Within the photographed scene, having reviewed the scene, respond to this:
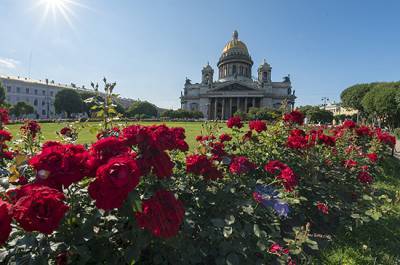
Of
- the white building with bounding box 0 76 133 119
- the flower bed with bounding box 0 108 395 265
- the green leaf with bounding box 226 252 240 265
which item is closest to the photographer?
the flower bed with bounding box 0 108 395 265

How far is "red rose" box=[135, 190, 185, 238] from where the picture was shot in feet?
5.12

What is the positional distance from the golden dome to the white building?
1441 inches

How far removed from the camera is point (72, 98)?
68375 millimetres

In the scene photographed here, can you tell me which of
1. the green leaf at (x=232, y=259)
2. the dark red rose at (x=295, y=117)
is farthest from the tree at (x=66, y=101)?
the green leaf at (x=232, y=259)

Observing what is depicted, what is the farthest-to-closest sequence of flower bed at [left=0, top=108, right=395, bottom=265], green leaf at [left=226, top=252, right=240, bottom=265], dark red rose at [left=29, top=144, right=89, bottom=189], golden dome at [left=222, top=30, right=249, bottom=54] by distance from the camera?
golden dome at [left=222, top=30, right=249, bottom=54], green leaf at [left=226, top=252, right=240, bottom=265], dark red rose at [left=29, top=144, right=89, bottom=189], flower bed at [left=0, top=108, right=395, bottom=265]

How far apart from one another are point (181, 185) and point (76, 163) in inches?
59.2

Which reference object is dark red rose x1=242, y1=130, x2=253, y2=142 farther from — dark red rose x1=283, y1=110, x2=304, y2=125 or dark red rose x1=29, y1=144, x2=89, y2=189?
dark red rose x1=29, y1=144, x2=89, y2=189

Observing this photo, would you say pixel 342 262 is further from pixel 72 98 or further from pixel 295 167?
pixel 72 98

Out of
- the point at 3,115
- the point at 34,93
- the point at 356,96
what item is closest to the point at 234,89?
the point at 356,96

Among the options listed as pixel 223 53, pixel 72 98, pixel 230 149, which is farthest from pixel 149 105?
pixel 230 149

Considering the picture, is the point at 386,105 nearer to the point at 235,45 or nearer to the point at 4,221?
the point at 4,221

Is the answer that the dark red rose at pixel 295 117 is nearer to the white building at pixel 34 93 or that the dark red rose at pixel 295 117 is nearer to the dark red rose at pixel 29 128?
the dark red rose at pixel 29 128

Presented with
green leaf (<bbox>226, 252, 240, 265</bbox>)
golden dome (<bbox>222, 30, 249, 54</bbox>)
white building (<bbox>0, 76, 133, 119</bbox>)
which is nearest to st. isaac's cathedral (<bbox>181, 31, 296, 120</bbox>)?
golden dome (<bbox>222, 30, 249, 54</bbox>)

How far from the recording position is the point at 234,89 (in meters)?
80.2
